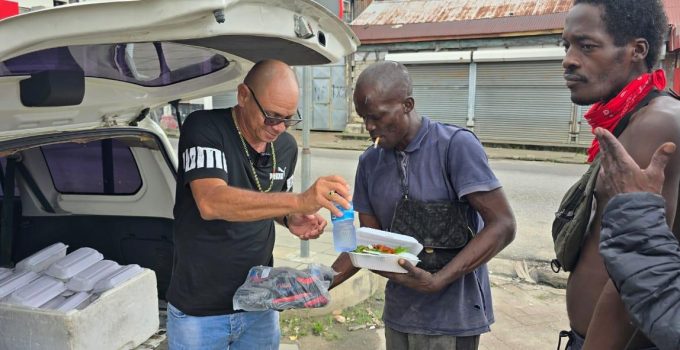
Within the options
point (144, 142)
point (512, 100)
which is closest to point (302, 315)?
point (144, 142)

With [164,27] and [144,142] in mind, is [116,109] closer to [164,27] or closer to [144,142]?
[144,142]

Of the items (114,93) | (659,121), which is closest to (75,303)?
(114,93)

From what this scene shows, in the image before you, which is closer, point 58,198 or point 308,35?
point 308,35

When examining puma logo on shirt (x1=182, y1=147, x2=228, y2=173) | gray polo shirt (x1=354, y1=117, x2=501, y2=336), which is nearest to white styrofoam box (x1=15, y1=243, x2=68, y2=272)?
puma logo on shirt (x1=182, y1=147, x2=228, y2=173)

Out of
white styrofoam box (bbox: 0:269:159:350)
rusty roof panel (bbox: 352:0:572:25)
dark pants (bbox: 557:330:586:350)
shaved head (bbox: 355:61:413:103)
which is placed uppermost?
rusty roof panel (bbox: 352:0:572:25)

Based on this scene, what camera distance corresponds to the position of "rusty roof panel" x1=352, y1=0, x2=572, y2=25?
1648 cm

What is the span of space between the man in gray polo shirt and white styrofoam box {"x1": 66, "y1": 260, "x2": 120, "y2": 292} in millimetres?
1602

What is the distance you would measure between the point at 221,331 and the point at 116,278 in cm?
85

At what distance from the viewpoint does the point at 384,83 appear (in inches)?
82.1

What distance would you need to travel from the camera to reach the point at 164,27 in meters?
1.38

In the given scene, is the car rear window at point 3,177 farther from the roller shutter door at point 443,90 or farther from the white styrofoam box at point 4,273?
the roller shutter door at point 443,90

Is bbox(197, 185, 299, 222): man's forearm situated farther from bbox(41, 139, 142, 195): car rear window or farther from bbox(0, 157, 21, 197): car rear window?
bbox(0, 157, 21, 197): car rear window

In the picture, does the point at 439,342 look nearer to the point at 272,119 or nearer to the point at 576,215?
the point at 576,215

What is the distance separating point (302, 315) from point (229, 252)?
224cm
